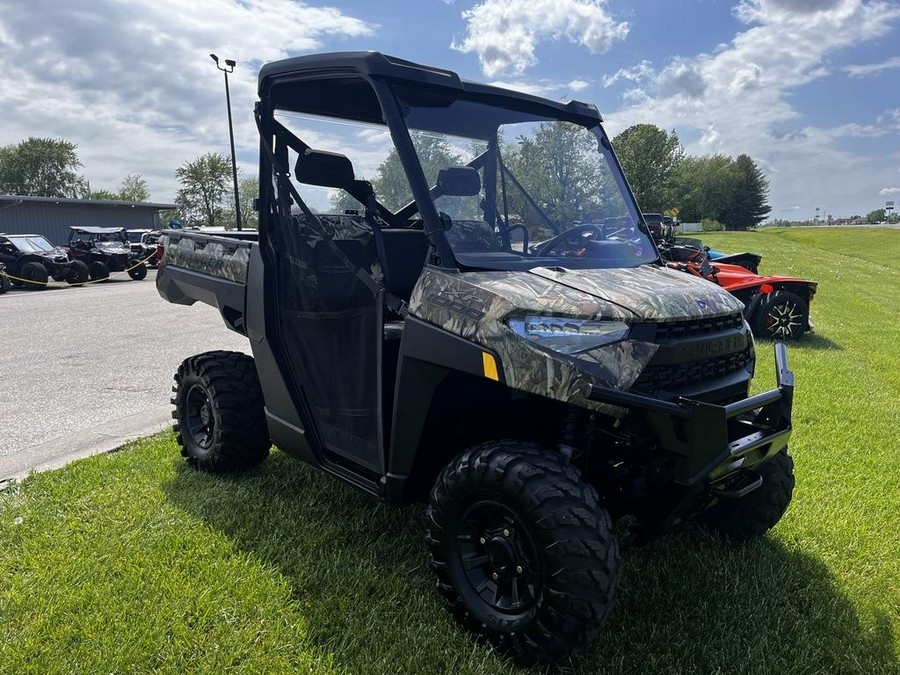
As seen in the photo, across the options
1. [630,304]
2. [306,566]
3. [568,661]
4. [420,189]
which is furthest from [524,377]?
→ [306,566]

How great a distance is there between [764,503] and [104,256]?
2202 centimetres

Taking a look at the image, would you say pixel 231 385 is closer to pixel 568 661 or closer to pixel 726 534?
pixel 568 661

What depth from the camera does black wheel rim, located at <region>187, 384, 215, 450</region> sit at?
4096 mm

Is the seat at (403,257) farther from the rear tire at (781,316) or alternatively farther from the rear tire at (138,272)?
the rear tire at (138,272)

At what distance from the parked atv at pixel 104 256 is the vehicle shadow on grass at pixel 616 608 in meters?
19.4

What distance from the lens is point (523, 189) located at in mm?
3182

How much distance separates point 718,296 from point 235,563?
2523 mm

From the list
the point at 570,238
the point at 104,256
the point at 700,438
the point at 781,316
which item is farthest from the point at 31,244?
the point at 700,438

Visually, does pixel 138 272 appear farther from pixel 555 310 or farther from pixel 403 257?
pixel 555 310

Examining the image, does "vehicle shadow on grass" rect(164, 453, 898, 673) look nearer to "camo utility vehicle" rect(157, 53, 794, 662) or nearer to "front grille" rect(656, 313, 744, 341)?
"camo utility vehicle" rect(157, 53, 794, 662)

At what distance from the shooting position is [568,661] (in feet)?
8.10

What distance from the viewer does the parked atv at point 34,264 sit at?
18.0 meters

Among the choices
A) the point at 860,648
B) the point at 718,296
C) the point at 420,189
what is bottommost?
the point at 860,648

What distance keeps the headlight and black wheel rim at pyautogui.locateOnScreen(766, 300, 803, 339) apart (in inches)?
301
